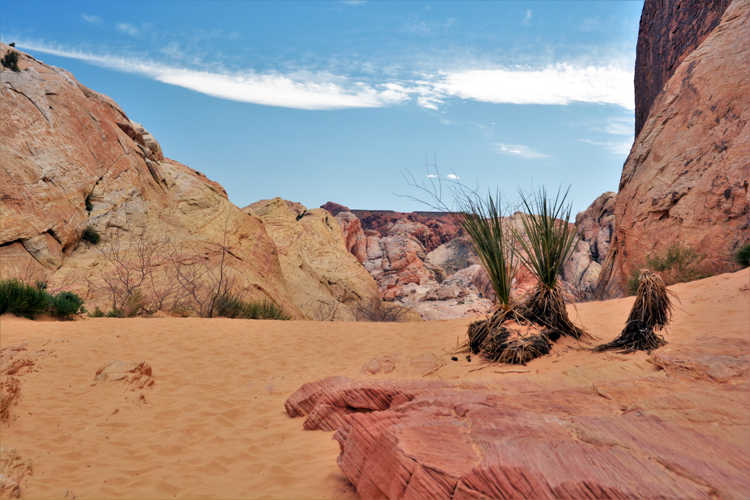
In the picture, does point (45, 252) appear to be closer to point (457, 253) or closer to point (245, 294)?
point (245, 294)

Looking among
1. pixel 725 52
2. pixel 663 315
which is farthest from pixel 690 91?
pixel 663 315

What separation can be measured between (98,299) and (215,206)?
6.87 m

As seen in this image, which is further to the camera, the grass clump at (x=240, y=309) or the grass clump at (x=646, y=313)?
the grass clump at (x=240, y=309)

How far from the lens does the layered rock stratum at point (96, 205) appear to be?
1089 cm

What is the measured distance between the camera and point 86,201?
12.8 meters

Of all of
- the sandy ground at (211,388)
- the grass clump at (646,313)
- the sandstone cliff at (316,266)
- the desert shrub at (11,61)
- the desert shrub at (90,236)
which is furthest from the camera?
the sandstone cliff at (316,266)

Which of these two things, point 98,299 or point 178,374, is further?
point 98,299

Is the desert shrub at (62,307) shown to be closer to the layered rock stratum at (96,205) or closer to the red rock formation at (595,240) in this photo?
the layered rock stratum at (96,205)

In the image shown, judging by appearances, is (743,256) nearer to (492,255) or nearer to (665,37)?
(492,255)

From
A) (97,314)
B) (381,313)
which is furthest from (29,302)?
(381,313)

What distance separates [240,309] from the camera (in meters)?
12.2

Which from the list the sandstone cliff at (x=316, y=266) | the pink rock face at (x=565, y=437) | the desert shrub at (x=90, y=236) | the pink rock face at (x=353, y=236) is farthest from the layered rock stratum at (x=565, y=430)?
the pink rock face at (x=353, y=236)

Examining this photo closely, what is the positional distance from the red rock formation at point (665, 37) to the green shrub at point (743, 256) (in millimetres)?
9476

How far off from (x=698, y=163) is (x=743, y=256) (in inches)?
140
